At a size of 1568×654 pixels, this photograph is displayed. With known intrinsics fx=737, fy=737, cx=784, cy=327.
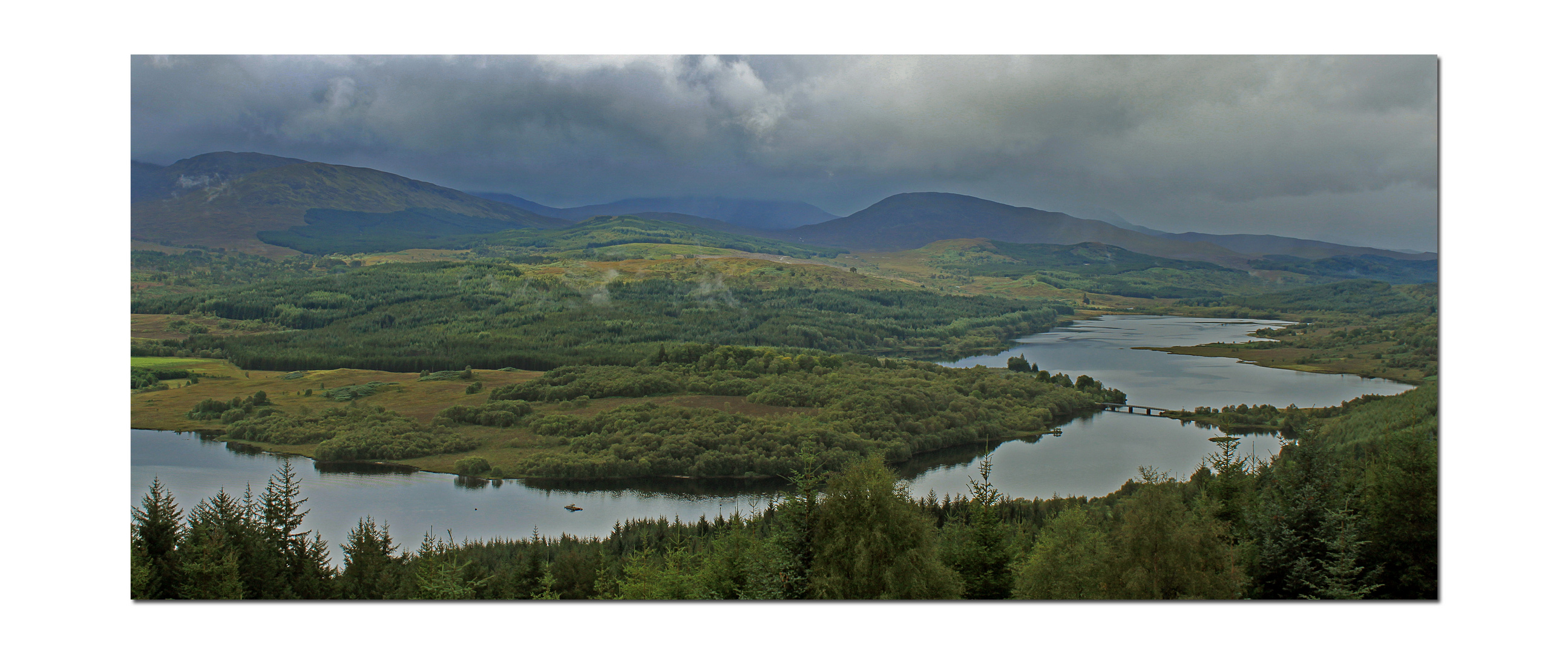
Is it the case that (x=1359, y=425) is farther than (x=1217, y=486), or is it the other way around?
(x=1359, y=425)

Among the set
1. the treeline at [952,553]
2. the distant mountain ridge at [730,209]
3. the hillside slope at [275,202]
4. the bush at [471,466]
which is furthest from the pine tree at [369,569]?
the distant mountain ridge at [730,209]

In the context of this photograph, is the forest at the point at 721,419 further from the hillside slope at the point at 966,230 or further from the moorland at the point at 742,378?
the hillside slope at the point at 966,230

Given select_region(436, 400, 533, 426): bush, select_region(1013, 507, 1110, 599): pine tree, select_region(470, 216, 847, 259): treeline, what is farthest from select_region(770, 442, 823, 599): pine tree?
select_region(470, 216, 847, 259): treeline

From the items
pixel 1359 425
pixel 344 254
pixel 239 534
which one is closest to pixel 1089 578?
pixel 1359 425

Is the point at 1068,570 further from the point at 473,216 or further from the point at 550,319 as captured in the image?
the point at 473,216

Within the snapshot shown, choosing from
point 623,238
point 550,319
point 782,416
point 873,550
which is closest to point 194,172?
point 550,319

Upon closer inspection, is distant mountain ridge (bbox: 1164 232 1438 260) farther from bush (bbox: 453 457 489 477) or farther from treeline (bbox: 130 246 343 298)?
treeline (bbox: 130 246 343 298)

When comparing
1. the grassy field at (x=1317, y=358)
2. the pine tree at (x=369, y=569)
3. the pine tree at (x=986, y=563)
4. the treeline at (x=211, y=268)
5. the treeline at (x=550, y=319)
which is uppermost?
the treeline at (x=211, y=268)

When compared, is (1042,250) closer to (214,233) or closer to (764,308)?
(764,308)
